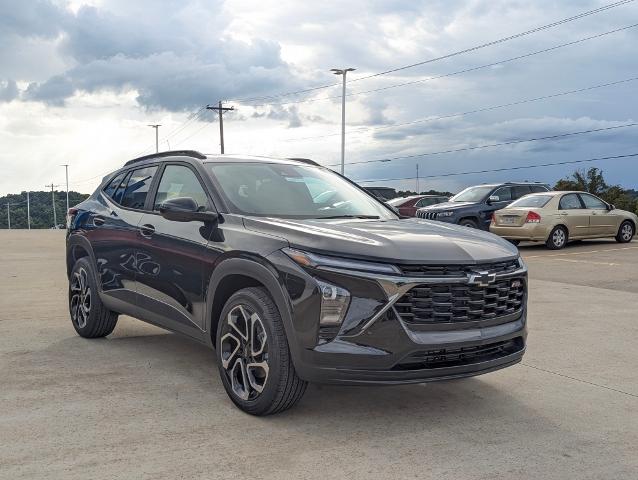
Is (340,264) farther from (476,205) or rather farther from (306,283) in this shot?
(476,205)

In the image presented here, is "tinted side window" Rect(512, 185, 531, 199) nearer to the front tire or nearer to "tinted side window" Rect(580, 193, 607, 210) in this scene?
"tinted side window" Rect(580, 193, 607, 210)

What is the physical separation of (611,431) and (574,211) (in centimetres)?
1482

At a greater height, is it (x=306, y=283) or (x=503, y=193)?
(x=503, y=193)

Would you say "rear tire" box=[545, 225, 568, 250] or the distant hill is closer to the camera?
"rear tire" box=[545, 225, 568, 250]

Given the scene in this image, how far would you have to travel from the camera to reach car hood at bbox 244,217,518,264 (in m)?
3.98

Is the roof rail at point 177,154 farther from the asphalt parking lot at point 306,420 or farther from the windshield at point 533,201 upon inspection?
the windshield at point 533,201

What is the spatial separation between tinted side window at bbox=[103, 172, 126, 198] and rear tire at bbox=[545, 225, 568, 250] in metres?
13.2

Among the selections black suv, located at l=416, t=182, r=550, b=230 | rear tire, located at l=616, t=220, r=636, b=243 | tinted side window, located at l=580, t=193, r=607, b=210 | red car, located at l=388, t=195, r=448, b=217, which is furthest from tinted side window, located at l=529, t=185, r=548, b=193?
red car, located at l=388, t=195, r=448, b=217

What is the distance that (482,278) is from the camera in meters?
4.12

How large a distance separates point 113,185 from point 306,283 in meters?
3.37

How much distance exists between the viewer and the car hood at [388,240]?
398cm

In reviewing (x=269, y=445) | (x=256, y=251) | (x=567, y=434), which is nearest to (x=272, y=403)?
(x=269, y=445)

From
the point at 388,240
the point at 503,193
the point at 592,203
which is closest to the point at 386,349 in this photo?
the point at 388,240

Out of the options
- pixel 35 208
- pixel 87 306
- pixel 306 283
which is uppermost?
pixel 306 283
